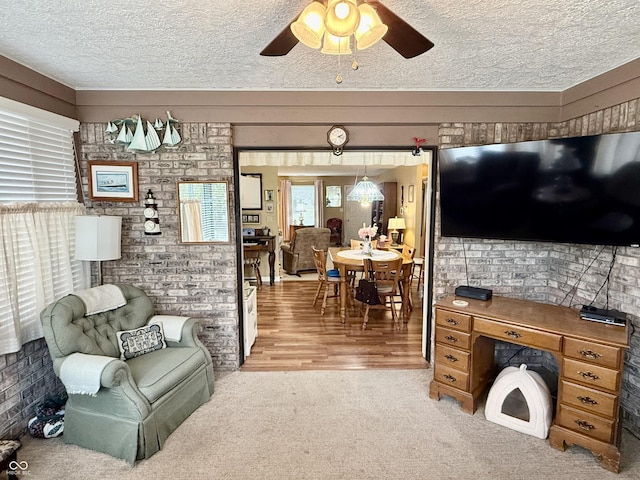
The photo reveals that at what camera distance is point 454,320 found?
8.57ft

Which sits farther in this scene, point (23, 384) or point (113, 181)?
point (113, 181)

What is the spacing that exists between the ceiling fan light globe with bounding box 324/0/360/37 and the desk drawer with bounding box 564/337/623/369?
83.6 inches

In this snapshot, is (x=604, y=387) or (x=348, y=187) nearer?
(x=604, y=387)

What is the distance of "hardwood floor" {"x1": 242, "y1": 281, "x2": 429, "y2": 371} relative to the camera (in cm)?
339

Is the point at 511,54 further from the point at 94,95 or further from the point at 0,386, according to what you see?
the point at 0,386

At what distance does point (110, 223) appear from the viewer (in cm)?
264

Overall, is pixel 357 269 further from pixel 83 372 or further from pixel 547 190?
pixel 83 372

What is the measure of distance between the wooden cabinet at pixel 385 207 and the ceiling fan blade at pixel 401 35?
25.2ft

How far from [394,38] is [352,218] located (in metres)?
9.85

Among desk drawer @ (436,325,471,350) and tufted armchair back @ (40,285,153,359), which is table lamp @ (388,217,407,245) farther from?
tufted armchair back @ (40,285,153,359)

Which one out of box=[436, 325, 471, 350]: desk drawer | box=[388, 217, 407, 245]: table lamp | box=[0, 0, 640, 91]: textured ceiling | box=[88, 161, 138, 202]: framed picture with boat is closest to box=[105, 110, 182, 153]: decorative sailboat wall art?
box=[88, 161, 138, 202]: framed picture with boat

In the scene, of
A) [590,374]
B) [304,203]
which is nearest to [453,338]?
[590,374]

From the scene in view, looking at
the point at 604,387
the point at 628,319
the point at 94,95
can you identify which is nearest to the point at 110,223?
the point at 94,95

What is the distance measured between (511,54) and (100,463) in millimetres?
3546
